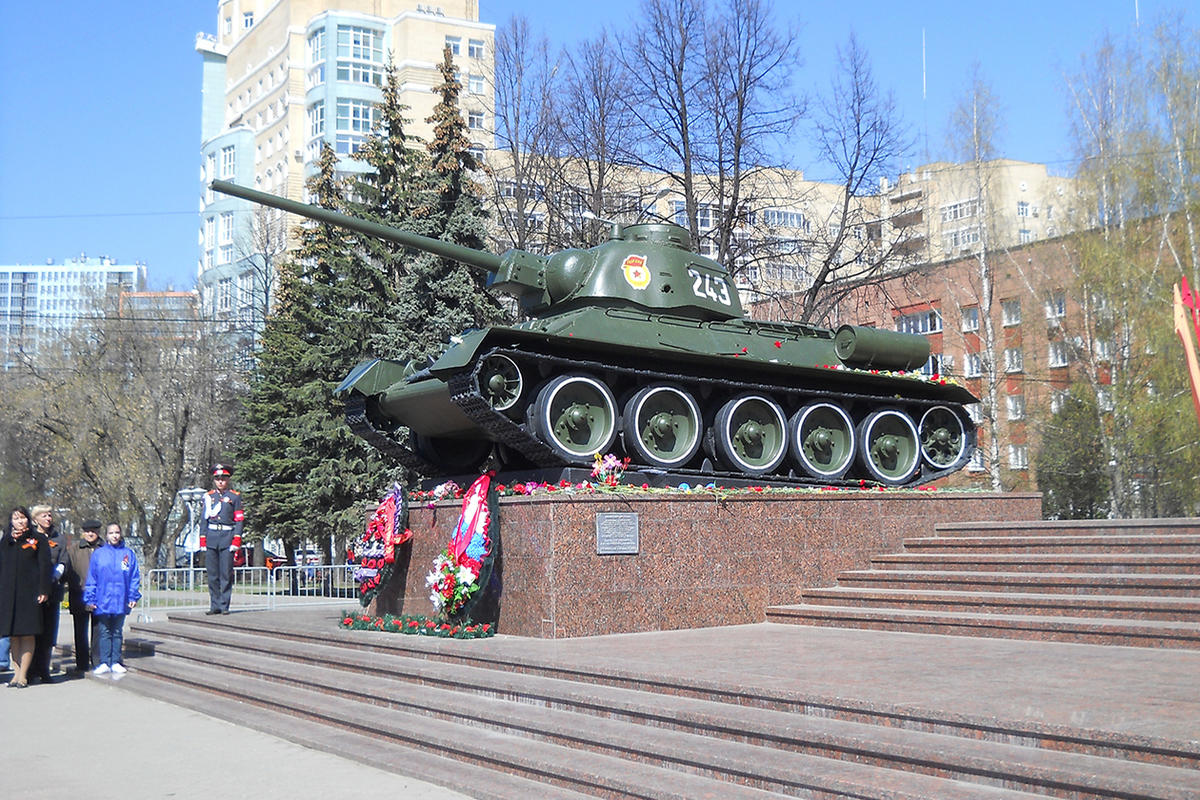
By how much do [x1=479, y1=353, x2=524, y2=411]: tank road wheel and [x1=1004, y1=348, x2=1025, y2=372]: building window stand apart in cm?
2853

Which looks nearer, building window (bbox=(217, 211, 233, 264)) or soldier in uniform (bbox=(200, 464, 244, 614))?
soldier in uniform (bbox=(200, 464, 244, 614))

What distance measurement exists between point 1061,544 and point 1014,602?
1.77m

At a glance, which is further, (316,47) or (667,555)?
(316,47)

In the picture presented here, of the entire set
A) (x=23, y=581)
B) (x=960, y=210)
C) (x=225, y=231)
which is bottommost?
(x=23, y=581)

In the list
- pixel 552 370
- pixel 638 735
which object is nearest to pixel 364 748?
pixel 638 735

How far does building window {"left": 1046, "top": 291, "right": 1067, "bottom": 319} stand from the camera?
1288 inches

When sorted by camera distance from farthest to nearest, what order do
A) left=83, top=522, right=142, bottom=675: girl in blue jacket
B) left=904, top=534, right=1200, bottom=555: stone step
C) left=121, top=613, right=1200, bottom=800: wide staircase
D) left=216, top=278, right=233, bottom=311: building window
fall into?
left=216, top=278, right=233, bottom=311: building window → left=83, top=522, right=142, bottom=675: girl in blue jacket → left=904, top=534, right=1200, bottom=555: stone step → left=121, top=613, right=1200, bottom=800: wide staircase

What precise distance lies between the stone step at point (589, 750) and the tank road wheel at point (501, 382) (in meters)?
3.89

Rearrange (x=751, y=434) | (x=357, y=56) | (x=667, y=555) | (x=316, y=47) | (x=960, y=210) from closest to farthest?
(x=667, y=555) < (x=751, y=434) < (x=960, y=210) < (x=357, y=56) < (x=316, y=47)

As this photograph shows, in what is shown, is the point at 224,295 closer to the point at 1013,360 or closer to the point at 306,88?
the point at 306,88

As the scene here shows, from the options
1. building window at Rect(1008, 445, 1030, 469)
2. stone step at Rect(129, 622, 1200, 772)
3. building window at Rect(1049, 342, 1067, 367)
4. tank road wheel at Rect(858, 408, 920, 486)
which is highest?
building window at Rect(1049, 342, 1067, 367)

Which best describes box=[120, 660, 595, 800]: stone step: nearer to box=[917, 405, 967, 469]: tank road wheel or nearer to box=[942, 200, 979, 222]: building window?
Result: box=[917, 405, 967, 469]: tank road wheel

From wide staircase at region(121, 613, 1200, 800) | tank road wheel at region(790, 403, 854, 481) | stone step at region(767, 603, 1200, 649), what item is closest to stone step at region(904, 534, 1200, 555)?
stone step at region(767, 603, 1200, 649)

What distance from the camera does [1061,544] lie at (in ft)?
40.3
